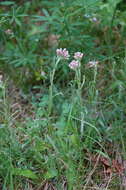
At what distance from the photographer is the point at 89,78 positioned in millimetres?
2254

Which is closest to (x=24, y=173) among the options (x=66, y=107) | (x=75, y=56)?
(x=66, y=107)

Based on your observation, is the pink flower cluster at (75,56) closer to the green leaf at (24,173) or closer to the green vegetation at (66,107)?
the green vegetation at (66,107)

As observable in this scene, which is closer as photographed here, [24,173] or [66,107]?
[24,173]

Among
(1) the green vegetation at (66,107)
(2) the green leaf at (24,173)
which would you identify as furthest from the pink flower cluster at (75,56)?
(2) the green leaf at (24,173)

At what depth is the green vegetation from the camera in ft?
6.35

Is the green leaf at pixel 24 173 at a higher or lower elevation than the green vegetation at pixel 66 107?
lower

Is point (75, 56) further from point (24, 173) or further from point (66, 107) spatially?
point (24, 173)

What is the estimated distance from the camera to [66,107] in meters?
2.10

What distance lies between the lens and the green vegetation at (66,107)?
6.35ft

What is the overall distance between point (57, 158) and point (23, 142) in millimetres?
309

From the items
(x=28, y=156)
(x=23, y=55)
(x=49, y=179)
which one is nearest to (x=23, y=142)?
(x=28, y=156)

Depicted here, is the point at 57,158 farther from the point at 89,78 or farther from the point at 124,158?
the point at 89,78

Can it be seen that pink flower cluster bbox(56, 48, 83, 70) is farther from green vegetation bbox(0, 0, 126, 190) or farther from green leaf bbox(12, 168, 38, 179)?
green leaf bbox(12, 168, 38, 179)

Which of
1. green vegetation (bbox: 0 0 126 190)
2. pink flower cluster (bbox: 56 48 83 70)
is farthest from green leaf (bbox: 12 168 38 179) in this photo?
→ pink flower cluster (bbox: 56 48 83 70)
